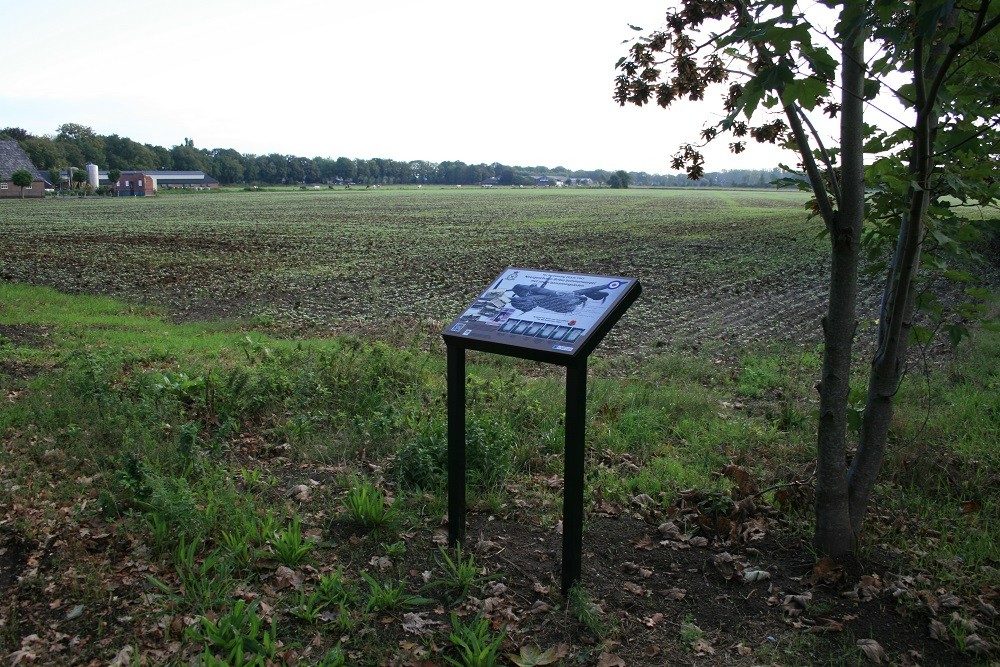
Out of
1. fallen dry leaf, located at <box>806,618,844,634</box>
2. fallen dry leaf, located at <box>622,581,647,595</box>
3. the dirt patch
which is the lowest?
fallen dry leaf, located at <box>622,581,647,595</box>

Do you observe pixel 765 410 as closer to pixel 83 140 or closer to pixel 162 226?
pixel 162 226

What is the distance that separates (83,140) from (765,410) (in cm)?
14305

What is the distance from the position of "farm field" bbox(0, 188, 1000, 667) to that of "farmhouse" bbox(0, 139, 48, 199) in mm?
86699

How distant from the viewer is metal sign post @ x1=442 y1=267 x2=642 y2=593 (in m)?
3.57

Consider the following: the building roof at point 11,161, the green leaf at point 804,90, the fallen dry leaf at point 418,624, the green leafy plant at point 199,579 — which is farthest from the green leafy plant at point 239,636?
the building roof at point 11,161

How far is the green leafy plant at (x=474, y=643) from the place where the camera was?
129 inches

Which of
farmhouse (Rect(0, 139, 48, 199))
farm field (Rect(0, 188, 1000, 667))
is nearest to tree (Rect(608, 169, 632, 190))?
farmhouse (Rect(0, 139, 48, 199))

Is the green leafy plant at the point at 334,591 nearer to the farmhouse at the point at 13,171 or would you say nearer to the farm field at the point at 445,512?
the farm field at the point at 445,512

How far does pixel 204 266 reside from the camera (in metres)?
21.0

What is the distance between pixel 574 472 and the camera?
146 inches

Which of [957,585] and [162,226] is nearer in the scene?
[957,585]

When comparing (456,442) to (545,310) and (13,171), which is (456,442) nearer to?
(545,310)

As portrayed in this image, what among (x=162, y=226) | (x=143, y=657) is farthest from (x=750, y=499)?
(x=162, y=226)

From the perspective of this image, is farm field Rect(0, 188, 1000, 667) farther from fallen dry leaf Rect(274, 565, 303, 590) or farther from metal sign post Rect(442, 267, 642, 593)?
metal sign post Rect(442, 267, 642, 593)
